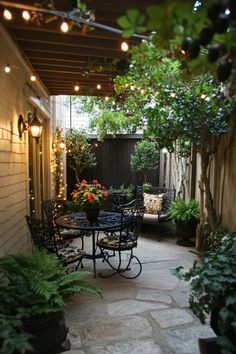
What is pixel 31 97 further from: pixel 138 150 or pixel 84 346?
pixel 138 150

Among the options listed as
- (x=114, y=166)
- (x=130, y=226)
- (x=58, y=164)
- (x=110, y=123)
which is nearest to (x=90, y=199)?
(x=130, y=226)

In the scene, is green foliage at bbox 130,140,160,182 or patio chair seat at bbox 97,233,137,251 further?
green foliage at bbox 130,140,160,182

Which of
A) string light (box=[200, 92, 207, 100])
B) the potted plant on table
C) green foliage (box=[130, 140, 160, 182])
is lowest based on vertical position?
the potted plant on table

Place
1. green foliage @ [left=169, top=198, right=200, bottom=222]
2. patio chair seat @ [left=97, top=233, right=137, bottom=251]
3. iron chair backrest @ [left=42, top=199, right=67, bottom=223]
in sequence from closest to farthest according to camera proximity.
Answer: patio chair seat @ [left=97, top=233, right=137, bottom=251] < iron chair backrest @ [left=42, top=199, right=67, bottom=223] < green foliage @ [left=169, top=198, right=200, bottom=222]

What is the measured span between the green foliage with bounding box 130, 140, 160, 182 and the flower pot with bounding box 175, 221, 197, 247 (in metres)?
2.44

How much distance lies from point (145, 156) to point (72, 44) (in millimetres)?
4624

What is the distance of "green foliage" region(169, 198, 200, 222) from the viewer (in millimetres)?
5098

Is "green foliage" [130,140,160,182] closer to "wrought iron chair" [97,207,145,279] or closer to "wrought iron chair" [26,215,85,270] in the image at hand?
"wrought iron chair" [97,207,145,279]

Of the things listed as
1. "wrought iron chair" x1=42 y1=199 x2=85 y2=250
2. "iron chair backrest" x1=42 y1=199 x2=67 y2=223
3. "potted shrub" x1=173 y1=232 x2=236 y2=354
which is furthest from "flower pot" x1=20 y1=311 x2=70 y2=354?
"iron chair backrest" x1=42 y1=199 x2=67 y2=223

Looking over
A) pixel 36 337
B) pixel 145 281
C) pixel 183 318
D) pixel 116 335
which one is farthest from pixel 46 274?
pixel 145 281

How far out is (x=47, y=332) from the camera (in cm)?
190

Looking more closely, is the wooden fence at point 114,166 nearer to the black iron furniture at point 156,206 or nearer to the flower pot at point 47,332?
the black iron furniture at point 156,206

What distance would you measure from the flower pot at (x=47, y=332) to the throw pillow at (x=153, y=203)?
409cm

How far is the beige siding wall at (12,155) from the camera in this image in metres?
2.70
